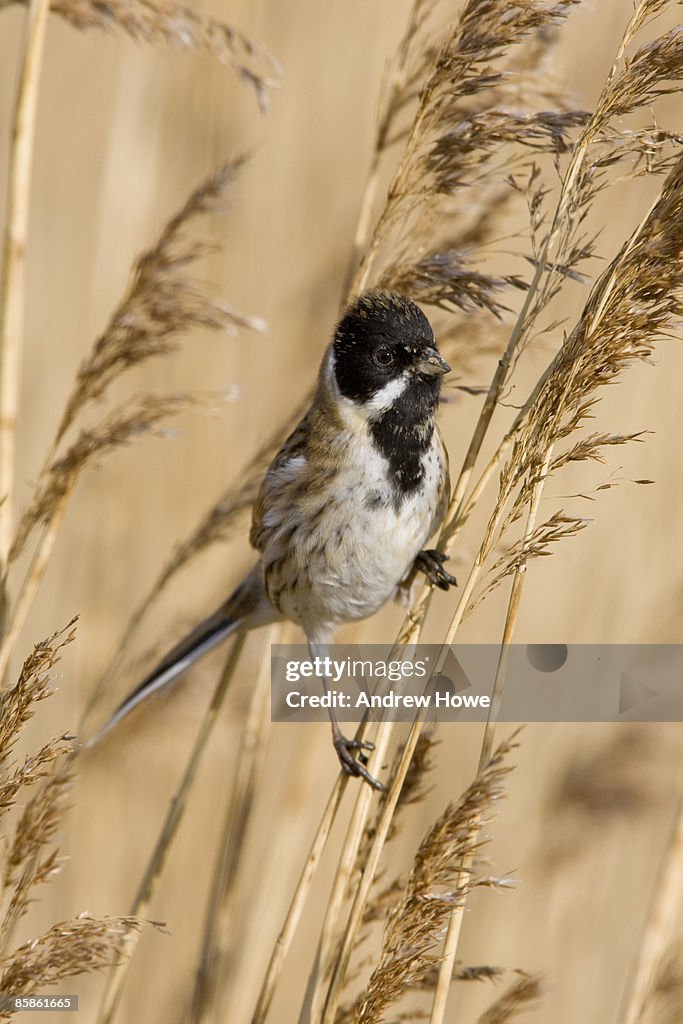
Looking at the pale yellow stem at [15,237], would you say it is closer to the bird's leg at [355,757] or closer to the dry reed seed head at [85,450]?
the dry reed seed head at [85,450]

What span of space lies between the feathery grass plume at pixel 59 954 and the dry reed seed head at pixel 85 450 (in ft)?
2.41

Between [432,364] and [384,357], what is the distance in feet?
0.49

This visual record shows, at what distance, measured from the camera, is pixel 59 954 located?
154 cm

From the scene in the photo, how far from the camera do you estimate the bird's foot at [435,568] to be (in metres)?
2.28

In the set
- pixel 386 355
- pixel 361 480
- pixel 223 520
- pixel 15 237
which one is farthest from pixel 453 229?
pixel 15 237

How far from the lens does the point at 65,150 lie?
3.93 m

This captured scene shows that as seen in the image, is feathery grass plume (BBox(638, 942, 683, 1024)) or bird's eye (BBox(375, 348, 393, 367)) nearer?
feathery grass plume (BBox(638, 942, 683, 1024))

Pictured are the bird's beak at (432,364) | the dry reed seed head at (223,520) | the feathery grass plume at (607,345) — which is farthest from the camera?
the dry reed seed head at (223,520)

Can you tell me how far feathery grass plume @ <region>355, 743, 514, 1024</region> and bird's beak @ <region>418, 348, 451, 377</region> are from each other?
885 millimetres

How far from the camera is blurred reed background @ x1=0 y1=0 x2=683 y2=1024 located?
10.1 ft

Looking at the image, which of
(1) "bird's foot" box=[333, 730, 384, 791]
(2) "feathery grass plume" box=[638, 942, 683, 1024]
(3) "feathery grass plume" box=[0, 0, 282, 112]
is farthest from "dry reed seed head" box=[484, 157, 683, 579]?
(2) "feathery grass plume" box=[638, 942, 683, 1024]

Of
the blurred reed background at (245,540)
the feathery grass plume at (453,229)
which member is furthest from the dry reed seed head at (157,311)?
the blurred reed background at (245,540)

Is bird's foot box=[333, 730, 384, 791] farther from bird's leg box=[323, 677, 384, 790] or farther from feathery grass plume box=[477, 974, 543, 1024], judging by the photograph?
feathery grass plume box=[477, 974, 543, 1024]

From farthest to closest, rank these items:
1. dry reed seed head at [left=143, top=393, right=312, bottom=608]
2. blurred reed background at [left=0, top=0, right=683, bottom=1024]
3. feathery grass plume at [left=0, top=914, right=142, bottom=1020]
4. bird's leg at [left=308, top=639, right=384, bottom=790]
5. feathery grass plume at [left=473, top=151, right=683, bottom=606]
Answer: blurred reed background at [left=0, top=0, right=683, bottom=1024], dry reed seed head at [left=143, top=393, right=312, bottom=608], bird's leg at [left=308, top=639, right=384, bottom=790], feathery grass plume at [left=473, top=151, right=683, bottom=606], feathery grass plume at [left=0, top=914, right=142, bottom=1020]
